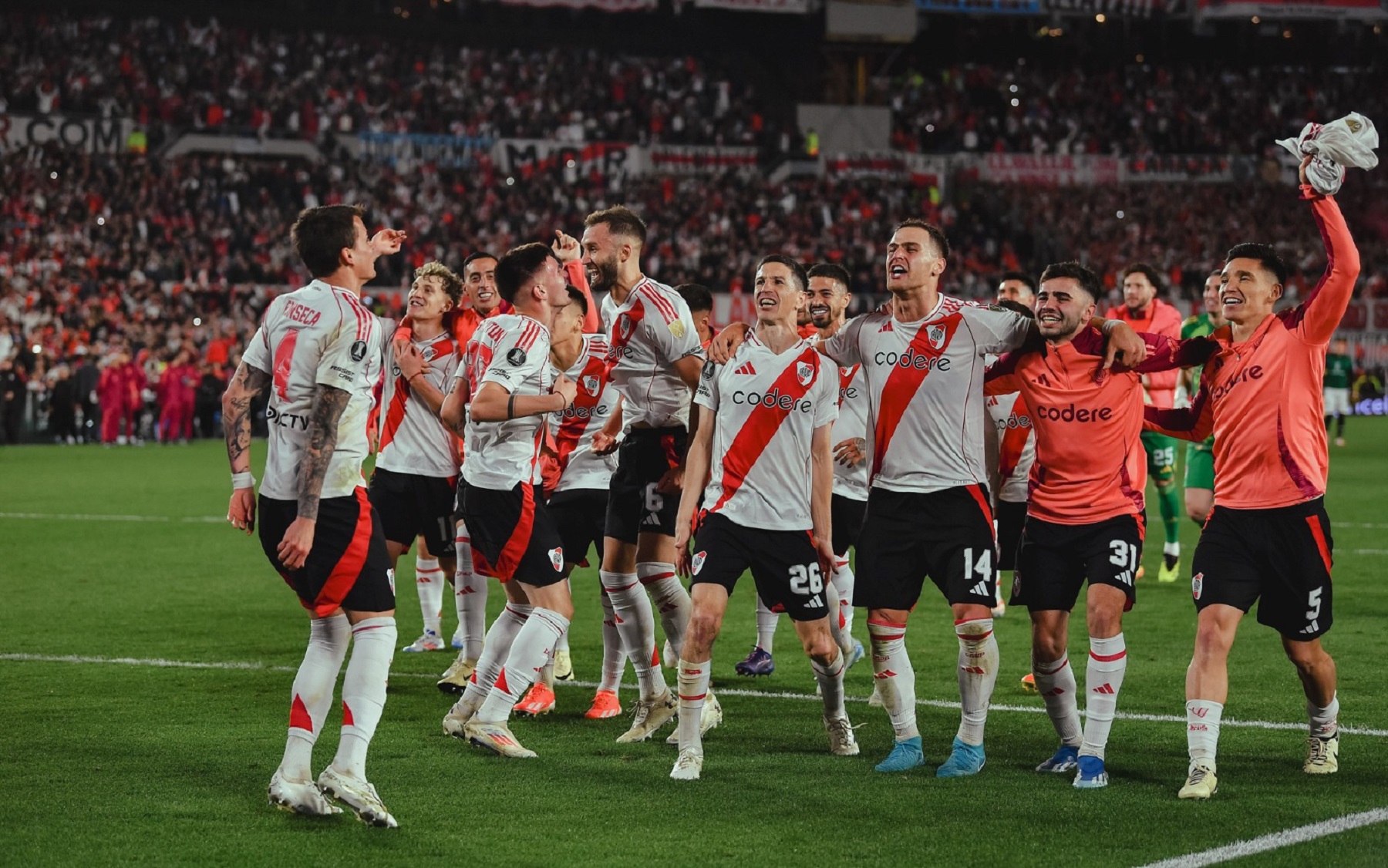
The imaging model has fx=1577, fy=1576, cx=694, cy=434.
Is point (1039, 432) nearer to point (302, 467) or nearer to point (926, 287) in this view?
point (926, 287)

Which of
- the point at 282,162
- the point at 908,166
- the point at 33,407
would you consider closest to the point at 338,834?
the point at 33,407

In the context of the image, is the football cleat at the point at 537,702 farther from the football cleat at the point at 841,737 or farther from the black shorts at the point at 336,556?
the black shorts at the point at 336,556

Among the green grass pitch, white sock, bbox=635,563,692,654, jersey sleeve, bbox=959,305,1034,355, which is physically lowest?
the green grass pitch

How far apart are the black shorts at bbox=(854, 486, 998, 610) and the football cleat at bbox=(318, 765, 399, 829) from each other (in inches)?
→ 85.7

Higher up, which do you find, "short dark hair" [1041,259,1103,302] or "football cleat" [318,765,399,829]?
"short dark hair" [1041,259,1103,302]

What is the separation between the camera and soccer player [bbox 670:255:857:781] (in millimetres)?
6742

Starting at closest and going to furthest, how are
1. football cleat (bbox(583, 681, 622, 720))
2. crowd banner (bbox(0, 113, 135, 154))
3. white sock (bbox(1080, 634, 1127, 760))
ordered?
1. white sock (bbox(1080, 634, 1127, 760))
2. football cleat (bbox(583, 681, 622, 720))
3. crowd banner (bbox(0, 113, 135, 154))

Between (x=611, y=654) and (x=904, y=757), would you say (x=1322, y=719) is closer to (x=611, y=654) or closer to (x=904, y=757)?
(x=904, y=757)

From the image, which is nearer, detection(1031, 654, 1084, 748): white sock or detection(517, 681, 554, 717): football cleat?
detection(1031, 654, 1084, 748): white sock

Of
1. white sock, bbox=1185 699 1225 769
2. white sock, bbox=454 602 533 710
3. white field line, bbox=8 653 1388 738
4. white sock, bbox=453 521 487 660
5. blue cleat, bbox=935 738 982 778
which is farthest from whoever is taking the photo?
white sock, bbox=453 521 487 660

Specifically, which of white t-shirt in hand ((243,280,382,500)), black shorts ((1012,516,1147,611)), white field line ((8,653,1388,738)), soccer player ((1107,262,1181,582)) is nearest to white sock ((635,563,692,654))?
white field line ((8,653,1388,738))

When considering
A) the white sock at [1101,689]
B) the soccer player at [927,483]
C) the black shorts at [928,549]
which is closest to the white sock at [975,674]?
the soccer player at [927,483]

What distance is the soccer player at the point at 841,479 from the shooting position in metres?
8.86

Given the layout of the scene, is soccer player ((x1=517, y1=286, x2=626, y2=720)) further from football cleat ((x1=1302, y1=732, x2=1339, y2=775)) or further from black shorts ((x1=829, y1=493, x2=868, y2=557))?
football cleat ((x1=1302, y1=732, x2=1339, y2=775))
